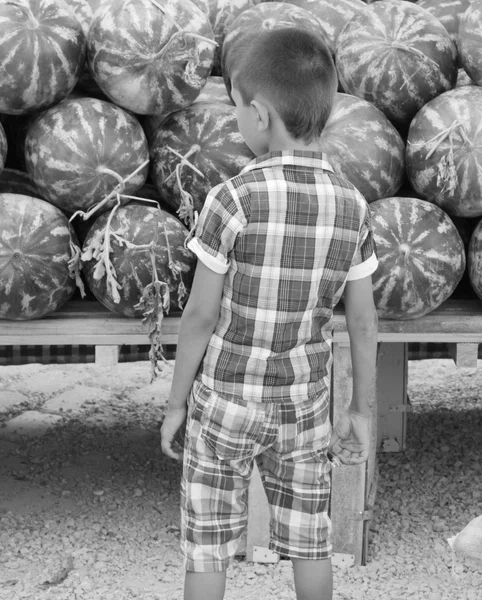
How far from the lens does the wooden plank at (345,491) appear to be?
3168 millimetres

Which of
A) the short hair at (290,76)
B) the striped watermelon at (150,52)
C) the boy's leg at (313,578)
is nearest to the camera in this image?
the short hair at (290,76)

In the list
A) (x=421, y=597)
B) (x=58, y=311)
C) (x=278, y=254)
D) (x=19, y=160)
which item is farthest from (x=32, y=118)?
(x=421, y=597)

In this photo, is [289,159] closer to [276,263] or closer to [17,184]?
[276,263]

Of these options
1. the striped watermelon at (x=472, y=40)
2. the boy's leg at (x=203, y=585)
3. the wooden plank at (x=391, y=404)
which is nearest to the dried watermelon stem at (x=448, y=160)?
the striped watermelon at (x=472, y=40)

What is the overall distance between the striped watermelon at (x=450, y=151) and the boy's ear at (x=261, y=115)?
1.17 meters

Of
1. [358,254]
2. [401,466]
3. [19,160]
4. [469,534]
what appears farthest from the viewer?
[401,466]

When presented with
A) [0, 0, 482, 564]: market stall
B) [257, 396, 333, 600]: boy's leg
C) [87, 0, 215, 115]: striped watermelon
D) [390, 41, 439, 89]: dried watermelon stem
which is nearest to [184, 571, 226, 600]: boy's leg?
[257, 396, 333, 600]: boy's leg

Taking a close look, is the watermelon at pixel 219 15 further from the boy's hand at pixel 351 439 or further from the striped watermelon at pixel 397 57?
the boy's hand at pixel 351 439

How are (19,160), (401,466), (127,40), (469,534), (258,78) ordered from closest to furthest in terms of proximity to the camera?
1. (469,534)
2. (258,78)
3. (127,40)
4. (19,160)
5. (401,466)

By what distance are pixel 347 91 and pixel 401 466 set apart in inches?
71.9

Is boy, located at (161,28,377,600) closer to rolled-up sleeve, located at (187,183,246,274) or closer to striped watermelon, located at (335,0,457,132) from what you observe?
rolled-up sleeve, located at (187,183,246,274)

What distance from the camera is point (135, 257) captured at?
9.61ft

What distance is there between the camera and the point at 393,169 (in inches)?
127

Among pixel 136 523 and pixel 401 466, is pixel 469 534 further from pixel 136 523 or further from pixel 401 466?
pixel 401 466
